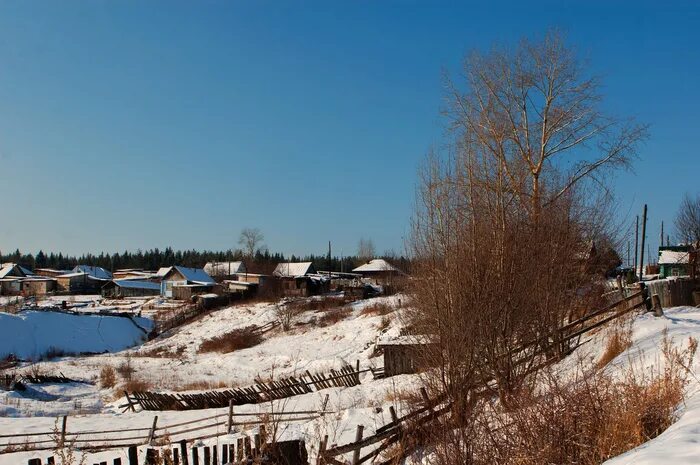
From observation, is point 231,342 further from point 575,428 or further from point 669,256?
point 669,256

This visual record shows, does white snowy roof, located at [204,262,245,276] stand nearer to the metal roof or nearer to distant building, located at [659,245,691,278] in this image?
the metal roof

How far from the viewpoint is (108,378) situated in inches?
1023

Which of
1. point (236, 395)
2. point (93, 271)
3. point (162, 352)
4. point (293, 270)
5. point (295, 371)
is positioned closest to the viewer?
point (236, 395)

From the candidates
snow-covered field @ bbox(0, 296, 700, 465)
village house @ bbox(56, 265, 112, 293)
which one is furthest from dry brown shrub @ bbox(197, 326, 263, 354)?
village house @ bbox(56, 265, 112, 293)

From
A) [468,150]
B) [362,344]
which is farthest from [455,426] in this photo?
[362,344]

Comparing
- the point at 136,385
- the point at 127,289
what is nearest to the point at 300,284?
the point at 127,289

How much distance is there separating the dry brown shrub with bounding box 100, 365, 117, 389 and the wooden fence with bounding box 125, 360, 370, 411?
17.8 feet

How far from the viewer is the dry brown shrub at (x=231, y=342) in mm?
36156

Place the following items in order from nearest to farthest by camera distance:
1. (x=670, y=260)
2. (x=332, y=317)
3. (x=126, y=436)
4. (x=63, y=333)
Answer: (x=126, y=436)
(x=332, y=317)
(x=63, y=333)
(x=670, y=260)

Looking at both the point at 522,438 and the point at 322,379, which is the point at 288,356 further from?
the point at 522,438

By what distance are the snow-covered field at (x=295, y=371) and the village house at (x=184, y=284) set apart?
64.9 feet

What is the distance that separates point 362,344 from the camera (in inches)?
1190

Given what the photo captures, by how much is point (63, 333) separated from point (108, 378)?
19.2 meters

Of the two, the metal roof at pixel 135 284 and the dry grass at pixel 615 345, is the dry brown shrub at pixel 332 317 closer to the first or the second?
the dry grass at pixel 615 345
